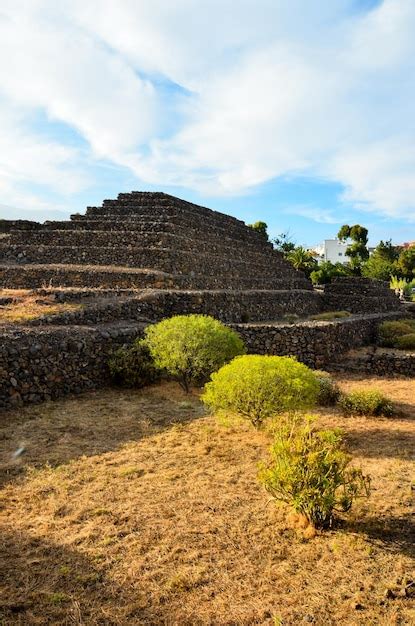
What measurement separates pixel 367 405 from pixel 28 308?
9.23 m

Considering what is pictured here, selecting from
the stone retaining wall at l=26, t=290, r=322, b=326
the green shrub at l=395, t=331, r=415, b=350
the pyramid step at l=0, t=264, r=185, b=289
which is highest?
the pyramid step at l=0, t=264, r=185, b=289

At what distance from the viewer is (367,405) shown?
34.5 ft

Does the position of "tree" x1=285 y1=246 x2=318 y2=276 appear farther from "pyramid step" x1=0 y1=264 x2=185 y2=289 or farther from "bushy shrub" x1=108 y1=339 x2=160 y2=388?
"bushy shrub" x1=108 y1=339 x2=160 y2=388

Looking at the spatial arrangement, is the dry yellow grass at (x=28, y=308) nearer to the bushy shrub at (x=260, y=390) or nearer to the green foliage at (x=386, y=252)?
the bushy shrub at (x=260, y=390)

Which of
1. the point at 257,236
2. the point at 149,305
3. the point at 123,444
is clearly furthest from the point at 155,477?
the point at 257,236

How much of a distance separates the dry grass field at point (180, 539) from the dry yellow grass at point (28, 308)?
12.5 ft

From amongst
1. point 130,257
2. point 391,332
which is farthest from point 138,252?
point 391,332

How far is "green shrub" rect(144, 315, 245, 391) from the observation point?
11180 millimetres

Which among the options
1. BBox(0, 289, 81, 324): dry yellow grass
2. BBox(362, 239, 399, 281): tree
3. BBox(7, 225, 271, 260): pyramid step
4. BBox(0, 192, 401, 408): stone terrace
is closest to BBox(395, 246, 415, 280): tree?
BBox(362, 239, 399, 281): tree

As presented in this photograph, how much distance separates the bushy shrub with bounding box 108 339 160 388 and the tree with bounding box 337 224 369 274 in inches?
1886

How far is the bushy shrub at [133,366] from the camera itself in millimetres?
11617

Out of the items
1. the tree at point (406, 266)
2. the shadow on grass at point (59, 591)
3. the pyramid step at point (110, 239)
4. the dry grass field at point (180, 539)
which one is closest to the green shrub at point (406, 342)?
the pyramid step at point (110, 239)

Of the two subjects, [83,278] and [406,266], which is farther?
[406,266]

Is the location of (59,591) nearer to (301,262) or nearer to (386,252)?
(301,262)
